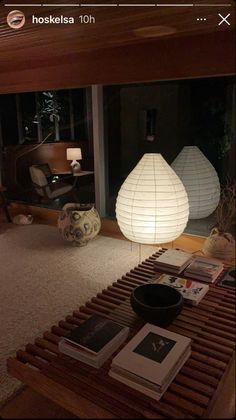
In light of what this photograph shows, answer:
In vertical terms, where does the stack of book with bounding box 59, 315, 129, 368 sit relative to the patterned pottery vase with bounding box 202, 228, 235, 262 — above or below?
below

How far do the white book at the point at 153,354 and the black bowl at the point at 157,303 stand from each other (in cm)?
9

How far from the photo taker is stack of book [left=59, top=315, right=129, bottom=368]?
3.60 feet

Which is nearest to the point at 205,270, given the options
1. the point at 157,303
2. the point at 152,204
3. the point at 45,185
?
the point at 157,303

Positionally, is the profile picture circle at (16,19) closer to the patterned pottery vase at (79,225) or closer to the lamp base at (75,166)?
the patterned pottery vase at (79,225)

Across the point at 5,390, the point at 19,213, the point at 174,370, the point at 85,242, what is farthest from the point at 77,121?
the point at 174,370

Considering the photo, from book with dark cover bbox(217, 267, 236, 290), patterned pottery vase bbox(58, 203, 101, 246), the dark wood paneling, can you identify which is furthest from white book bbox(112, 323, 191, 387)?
patterned pottery vase bbox(58, 203, 101, 246)

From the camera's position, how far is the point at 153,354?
1043 mm

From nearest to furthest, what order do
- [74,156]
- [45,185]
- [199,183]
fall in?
[199,183] → [45,185] → [74,156]

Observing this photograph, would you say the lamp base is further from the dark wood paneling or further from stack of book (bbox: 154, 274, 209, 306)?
stack of book (bbox: 154, 274, 209, 306)

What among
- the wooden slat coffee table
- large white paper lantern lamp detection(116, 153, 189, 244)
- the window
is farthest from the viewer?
the window

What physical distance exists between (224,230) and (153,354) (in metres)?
1.20

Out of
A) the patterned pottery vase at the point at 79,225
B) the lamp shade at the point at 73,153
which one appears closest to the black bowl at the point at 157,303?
the patterned pottery vase at the point at 79,225

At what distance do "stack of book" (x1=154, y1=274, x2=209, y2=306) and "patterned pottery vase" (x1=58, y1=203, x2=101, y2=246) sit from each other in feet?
4.39

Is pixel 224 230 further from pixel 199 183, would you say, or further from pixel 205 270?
pixel 199 183
